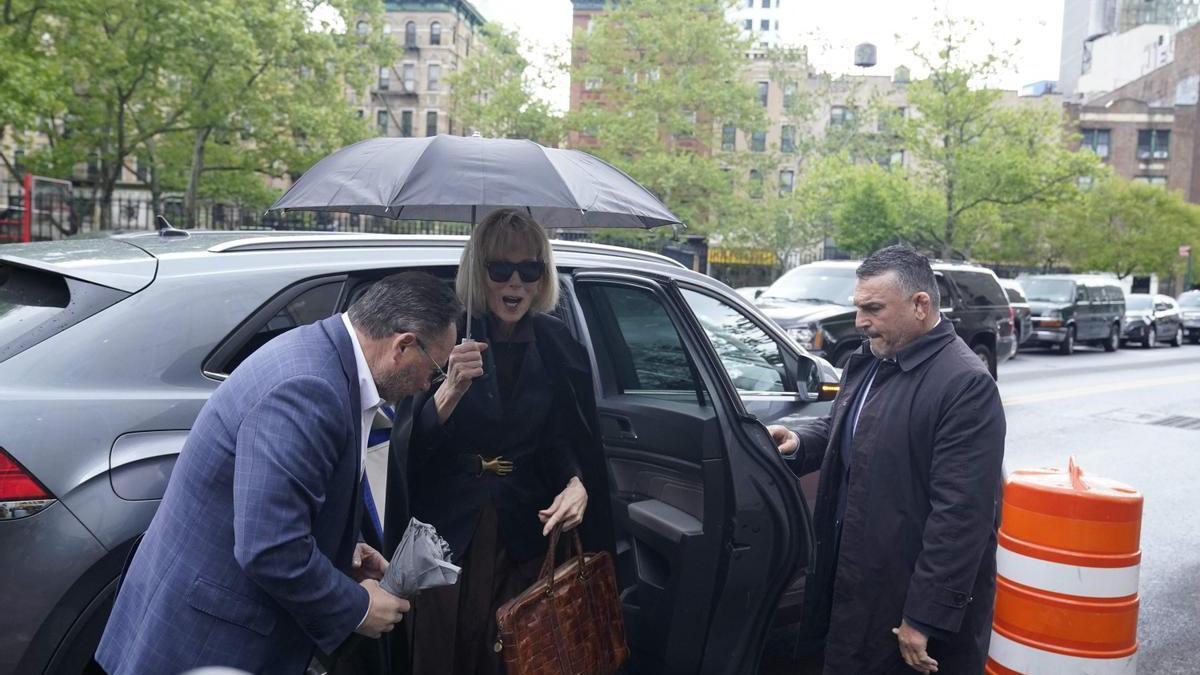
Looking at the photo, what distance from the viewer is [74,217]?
18219 mm

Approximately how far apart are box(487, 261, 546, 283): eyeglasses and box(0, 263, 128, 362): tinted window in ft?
Result: 3.55

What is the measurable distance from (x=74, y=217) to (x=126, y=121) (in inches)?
365

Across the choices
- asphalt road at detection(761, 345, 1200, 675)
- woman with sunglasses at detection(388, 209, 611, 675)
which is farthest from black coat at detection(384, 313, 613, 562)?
asphalt road at detection(761, 345, 1200, 675)

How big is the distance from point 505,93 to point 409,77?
32868 millimetres

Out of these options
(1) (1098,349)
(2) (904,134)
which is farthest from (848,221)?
(1) (1098,349)

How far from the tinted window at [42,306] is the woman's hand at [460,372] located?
3.15 feet

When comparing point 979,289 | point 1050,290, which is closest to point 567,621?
point 979,289

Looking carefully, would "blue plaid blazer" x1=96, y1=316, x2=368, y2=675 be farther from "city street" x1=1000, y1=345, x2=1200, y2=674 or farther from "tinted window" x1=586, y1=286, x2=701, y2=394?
"city street" x1=1000, y1=345, x2=1200, y2=674

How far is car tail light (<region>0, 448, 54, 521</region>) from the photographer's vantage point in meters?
2.38

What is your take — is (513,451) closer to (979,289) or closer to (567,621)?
(567,621)

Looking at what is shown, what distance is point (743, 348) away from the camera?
15.6ft

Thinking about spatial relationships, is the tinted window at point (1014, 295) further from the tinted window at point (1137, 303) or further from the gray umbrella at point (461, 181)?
the gray umbrella at point (461, 181)

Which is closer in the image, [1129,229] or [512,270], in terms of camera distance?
[512,270]

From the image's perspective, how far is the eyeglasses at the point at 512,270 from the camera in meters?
3.10
